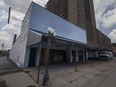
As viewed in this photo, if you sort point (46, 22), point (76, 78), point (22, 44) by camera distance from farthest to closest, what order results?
point (46, 22)
point (22, 44)
point (76, 78)

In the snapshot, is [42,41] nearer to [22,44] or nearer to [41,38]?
[41,38]

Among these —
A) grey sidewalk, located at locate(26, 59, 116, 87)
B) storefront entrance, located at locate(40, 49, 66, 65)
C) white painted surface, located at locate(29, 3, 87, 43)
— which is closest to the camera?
grey sidewalk, located at locate(26, 59, 116, 87)

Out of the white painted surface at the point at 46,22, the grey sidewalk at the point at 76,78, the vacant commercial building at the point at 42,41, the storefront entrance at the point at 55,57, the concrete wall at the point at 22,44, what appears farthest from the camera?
the storefront entrance at the point at 55,57

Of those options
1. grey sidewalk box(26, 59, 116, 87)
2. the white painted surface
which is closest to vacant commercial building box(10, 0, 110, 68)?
the white painted surface

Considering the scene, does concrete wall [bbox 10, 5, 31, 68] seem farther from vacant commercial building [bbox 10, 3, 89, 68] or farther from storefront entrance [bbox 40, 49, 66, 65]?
storefront entrance [bbox 40, 49, 66, 65]

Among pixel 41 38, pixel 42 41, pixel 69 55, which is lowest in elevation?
pixel 69 55

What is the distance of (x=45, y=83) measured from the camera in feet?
15.5

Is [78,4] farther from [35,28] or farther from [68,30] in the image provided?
[35,28]

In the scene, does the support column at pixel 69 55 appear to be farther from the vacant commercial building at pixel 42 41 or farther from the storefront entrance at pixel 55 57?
the storefront entrance at pixel 55 57

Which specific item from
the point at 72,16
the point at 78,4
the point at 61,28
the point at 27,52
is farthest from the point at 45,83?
the point at 78,4

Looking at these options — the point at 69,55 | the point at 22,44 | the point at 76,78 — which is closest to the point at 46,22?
the point at 22,44

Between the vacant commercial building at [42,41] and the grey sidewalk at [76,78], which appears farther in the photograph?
the vacant commercial building at [42,41]

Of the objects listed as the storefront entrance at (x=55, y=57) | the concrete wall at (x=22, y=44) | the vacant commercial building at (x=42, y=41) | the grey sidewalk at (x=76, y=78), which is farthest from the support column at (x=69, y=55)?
the concrete wall at (x=22, y=44)

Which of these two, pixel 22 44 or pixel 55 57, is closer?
pixel 22 44
